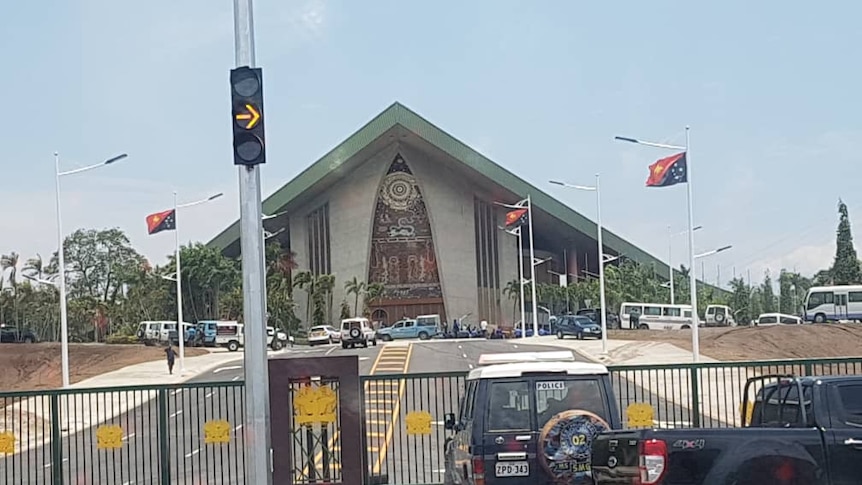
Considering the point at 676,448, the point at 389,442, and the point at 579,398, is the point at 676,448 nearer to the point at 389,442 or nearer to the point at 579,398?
the point at 579,398

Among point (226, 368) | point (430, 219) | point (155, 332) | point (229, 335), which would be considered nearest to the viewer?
point (226, 368)

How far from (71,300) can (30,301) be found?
4.36m

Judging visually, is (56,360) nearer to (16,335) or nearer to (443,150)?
(16,335)

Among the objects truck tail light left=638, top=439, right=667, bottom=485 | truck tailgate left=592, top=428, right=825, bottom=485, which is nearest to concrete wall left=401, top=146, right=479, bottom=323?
truck tailgate left=592, top=428, right=825, bottom=485

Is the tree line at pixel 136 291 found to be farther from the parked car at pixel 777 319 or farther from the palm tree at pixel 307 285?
the parked car at pixel 777 319

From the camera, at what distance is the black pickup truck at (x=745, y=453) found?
8109 mm

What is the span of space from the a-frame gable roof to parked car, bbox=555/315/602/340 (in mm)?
Answer: 22805

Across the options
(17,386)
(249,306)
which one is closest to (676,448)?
(249,306)

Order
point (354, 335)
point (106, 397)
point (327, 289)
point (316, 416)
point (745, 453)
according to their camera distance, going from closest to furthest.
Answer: point (745, 453) < point (316, 416) < point (106, 397) < point (354, 335) < point (327, 289)

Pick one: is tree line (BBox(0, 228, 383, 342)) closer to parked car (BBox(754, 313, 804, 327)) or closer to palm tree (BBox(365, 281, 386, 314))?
palm tree (BBox(365, 281, 386, 314))

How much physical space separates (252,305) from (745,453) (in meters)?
4.84

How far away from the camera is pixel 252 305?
33.2 feet

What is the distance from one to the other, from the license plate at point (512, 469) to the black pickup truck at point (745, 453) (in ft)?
4.92

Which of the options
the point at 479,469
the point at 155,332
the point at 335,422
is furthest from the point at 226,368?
the point at 479,469
